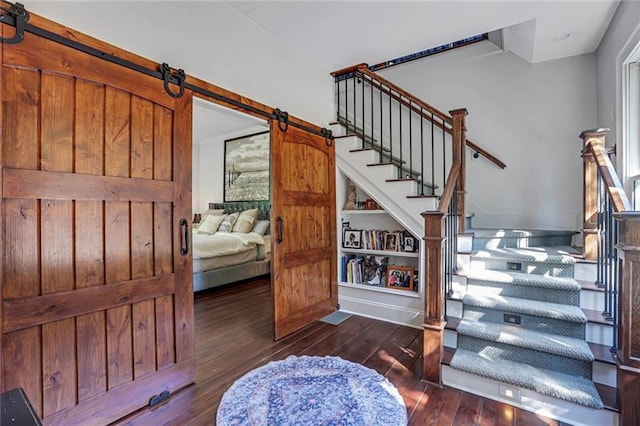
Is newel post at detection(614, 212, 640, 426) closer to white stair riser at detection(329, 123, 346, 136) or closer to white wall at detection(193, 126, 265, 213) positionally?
white stair riser at detection(329, 123, 346, 136)

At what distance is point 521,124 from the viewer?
140 inches

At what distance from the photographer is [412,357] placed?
2439mm

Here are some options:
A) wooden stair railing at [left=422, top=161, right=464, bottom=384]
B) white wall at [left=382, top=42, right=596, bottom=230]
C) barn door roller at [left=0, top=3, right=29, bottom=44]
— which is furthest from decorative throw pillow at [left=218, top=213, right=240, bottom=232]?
barn door roller at [left=0, top=3, right=29, bottom=44]

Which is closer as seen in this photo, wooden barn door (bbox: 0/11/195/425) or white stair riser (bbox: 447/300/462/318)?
wooden barn door (bbox: 0/11/195/425)

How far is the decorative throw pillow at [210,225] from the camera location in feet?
18.3

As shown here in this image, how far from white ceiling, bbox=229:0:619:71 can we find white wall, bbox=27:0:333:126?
6.7 inches

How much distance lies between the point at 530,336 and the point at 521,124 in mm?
2663

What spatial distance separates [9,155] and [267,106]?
5.92 feet

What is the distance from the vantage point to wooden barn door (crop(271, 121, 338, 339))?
2783 millimetres

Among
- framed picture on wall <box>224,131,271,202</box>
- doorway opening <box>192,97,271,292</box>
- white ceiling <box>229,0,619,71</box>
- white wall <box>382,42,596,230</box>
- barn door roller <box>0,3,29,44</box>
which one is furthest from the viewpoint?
framed picture on wall <box>224,131,271,202</box>

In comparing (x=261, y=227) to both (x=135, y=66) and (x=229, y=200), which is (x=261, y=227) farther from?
(x=135, y=66)

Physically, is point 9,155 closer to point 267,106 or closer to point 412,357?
point 267,106

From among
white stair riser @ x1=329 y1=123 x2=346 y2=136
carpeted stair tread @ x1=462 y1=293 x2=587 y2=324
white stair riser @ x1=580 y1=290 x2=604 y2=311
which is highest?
white stair riser @ x1=329 y1=123 x2=346 y2=136

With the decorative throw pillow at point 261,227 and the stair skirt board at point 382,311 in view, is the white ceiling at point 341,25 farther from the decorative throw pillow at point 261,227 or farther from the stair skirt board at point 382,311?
the decorative throw pillow at point 261,227
